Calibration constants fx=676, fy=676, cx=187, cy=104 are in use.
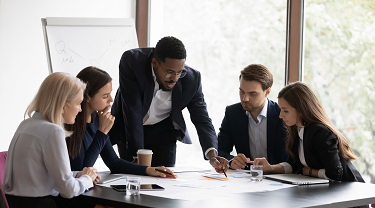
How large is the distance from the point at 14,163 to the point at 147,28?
12.5 ft

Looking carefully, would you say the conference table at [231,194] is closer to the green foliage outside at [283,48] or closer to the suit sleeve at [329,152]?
the suit sleeve at [329,152]

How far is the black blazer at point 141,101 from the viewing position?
13.0 ft

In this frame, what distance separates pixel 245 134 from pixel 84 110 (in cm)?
110

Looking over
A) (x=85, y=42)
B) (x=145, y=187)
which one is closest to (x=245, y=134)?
(x=145, y=187)

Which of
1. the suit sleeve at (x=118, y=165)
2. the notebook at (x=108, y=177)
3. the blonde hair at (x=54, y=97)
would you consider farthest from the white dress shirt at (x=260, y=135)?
the blonde hair at (x=54, y=97)

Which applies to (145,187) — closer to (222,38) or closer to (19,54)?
(19,54)

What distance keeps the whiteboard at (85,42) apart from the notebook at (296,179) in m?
2.23

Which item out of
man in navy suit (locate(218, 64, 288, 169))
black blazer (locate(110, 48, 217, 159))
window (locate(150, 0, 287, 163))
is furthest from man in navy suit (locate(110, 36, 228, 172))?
window (locate(150, 0, 287, 163))

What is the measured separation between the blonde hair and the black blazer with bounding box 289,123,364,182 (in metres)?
1.37

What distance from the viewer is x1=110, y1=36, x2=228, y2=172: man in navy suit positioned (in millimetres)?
3904

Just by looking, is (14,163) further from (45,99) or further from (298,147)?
(298,147)

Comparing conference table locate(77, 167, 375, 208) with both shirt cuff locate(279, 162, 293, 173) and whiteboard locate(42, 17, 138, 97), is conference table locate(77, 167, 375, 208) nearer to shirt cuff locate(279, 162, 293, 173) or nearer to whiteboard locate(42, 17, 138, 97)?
shirt cuff locate(279, 162, 293, 173)

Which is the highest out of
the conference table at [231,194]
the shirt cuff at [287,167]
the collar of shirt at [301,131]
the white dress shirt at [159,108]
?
the white dress shirt at [159,108]

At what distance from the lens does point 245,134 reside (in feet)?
13.4
